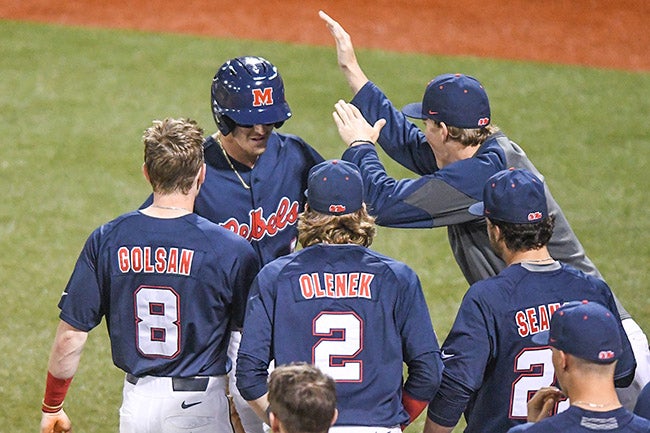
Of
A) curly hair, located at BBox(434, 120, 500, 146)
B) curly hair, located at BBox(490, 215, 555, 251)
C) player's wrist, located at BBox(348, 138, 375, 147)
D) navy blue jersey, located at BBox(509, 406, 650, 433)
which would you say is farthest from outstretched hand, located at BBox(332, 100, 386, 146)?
navy blue jersey, located at BBox(509, 406, 650, 433)

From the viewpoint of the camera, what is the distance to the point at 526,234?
4.12m

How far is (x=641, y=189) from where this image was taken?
30.3ft

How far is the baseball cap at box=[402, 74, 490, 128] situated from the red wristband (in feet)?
6.18

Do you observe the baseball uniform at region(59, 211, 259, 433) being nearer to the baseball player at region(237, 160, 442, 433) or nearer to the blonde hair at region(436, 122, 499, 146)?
the baseball player at region(237, 160, 442, 433)

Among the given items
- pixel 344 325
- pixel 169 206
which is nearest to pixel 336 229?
Result: pixel 344 325

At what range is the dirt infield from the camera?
42.4ft

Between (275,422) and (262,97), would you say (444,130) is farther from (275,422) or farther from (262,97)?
(275,422)

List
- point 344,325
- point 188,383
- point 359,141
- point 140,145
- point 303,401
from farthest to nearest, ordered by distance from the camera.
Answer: point 140,145
point 359,141
point 188,383
point 344,325
point 303,401

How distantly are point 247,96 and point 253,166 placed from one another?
0.40 meters

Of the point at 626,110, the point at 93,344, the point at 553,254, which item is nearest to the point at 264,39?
the point at 626,110

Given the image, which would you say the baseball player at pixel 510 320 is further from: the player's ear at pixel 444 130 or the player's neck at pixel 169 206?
the player's neck at pixel 169 206

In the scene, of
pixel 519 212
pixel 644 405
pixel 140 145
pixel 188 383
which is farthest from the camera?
pixel 140 145

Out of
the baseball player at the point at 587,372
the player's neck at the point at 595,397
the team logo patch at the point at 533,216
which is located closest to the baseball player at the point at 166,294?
the team logo patch at the point at 533,216

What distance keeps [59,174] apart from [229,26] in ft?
15.6
